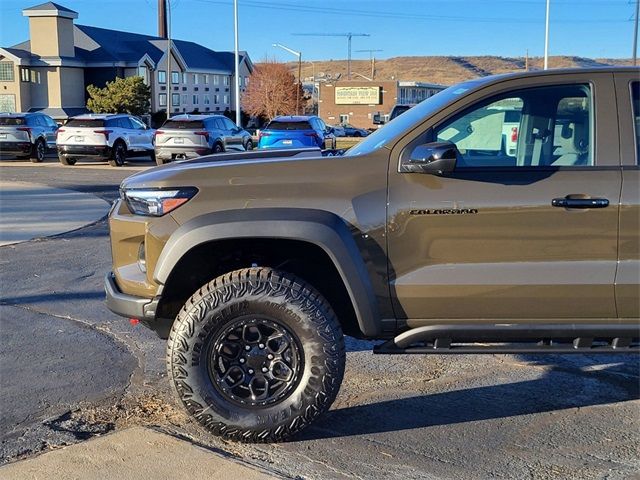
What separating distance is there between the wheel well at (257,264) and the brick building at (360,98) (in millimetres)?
86252

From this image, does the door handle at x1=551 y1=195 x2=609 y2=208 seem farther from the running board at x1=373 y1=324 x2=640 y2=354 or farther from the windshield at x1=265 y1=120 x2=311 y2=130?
the windshield at x1=265 y1=120 x2=311 y2=130

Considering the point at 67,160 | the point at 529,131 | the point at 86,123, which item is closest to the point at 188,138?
the point at 86,123

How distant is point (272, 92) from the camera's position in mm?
59406

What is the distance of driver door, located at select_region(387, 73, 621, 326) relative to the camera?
13.0ft

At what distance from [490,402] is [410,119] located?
1.87 metres

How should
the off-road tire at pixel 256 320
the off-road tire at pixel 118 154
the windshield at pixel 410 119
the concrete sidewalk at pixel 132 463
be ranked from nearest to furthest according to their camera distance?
the concrete sidewalk at pixel 132 463 < the off-road tire at pixel 256 320 < the windshield at pixel 410 119 < the off-road tire at pixel 118 154

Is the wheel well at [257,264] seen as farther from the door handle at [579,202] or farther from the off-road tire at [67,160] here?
the off-road tire at [67,160]

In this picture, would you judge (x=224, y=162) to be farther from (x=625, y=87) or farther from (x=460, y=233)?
(x=625, y=87)

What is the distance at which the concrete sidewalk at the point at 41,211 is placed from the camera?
1105 centimetres

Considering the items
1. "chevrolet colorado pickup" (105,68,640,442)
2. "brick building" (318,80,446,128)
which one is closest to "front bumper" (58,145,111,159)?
"chevrolet colorado pickup" (105,68,640,442)

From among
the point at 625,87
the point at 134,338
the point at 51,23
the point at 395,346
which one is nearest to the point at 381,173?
the point at 395,346

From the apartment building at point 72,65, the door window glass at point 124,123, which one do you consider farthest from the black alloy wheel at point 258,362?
the apartment building at point 72,65

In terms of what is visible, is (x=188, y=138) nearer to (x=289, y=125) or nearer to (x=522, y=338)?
(x=289, y=125)

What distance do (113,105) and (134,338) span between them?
44.8 metres
